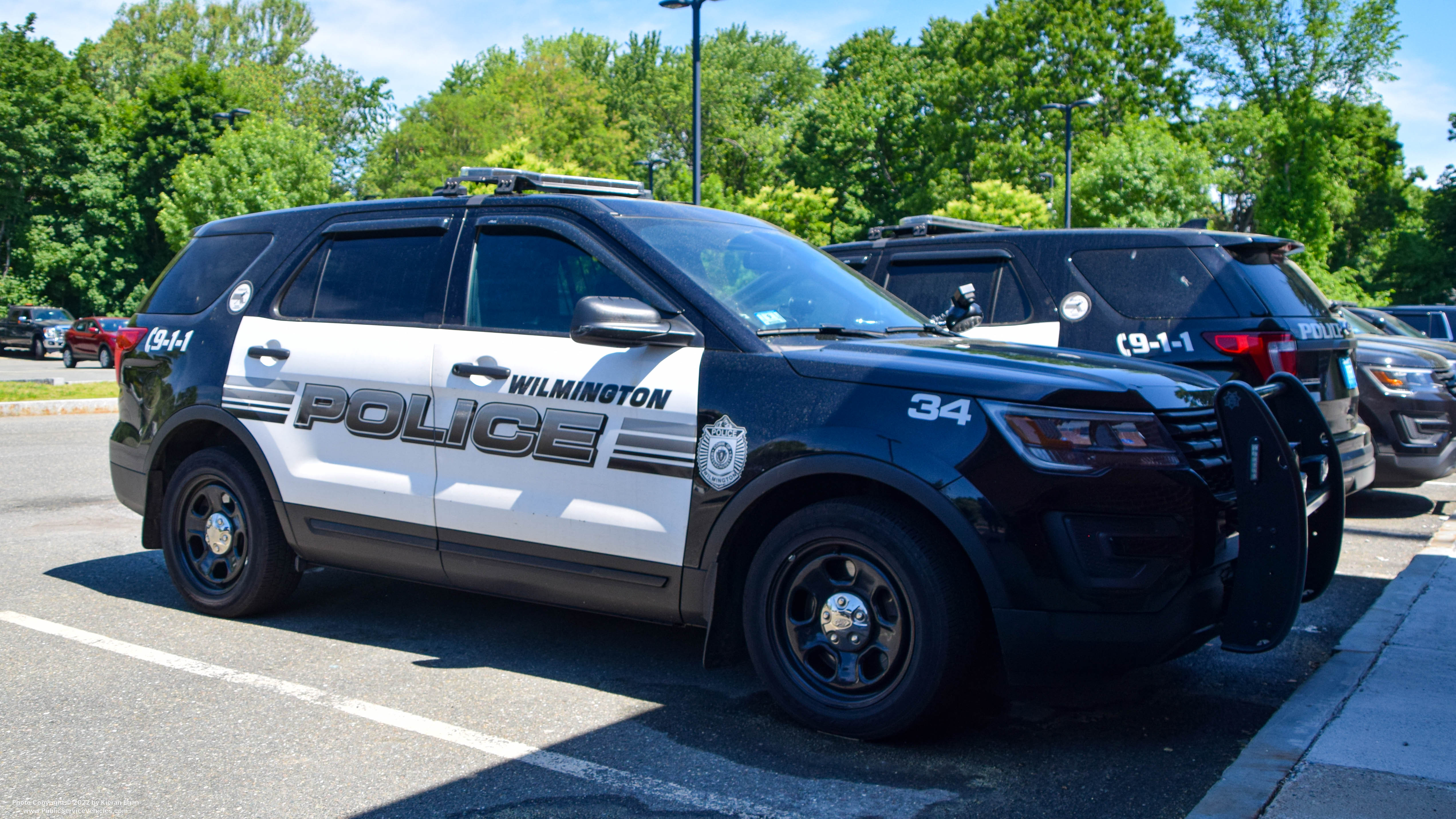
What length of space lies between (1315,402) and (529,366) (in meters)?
2.79

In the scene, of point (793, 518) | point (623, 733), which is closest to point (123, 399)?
point (623, 733)

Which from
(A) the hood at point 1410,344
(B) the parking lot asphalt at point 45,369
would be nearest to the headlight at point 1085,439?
(A) the hood at point 1410,344

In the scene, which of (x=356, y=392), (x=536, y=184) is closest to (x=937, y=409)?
(x=536, y=184)

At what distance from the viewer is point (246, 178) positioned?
40000mm

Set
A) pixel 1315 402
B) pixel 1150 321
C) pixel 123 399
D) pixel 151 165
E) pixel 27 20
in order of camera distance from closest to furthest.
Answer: pixel 1315 402
pixel 123 399
pixel 1150 321
pixel 27 20
pixel 151 165

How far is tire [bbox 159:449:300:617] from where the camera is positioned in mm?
5215

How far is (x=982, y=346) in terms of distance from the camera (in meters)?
4.30

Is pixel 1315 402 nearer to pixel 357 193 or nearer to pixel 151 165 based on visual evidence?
pixel 151 165

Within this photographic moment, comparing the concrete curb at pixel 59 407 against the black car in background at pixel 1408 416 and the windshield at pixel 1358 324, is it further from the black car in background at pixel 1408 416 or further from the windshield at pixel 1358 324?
the windshield at pixel 1358 324

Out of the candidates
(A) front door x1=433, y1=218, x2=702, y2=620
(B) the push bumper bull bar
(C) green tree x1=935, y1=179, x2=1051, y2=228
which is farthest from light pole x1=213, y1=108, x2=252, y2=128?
(B) the push bumper bull bar

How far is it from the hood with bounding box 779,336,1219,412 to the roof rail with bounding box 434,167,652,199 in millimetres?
1520

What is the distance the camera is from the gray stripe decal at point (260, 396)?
507cm

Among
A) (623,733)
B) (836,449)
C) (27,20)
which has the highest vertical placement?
(27,20)

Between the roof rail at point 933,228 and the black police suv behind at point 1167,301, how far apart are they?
35 centimetres
